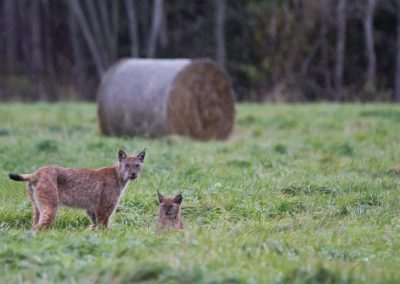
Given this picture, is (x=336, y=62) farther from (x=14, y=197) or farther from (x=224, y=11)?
(x=14, y=197)

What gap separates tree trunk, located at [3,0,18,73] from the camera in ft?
128

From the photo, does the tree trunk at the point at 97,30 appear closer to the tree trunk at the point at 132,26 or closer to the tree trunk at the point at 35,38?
the tree trunk at the point at 132,26

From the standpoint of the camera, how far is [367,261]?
7.07 m

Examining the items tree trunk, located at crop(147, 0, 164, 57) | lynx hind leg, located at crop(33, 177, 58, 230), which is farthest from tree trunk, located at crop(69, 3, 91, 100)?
lynx hind leg, located at crop(33, 177, 58, 230)

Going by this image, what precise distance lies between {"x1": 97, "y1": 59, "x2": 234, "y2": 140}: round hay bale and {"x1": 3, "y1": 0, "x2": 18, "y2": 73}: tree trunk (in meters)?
22.4

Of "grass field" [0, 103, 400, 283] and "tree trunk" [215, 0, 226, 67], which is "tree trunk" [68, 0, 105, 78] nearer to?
"tree trunk" [215, 0, 226, 67]

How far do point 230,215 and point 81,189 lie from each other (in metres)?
1.64

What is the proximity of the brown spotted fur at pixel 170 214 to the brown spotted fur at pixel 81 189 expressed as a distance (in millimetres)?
599

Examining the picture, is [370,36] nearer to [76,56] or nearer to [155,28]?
[155,28]

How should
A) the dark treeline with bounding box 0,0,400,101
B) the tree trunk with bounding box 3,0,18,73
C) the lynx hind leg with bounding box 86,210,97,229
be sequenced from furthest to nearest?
1. the tree trunk with bounding box 3,0,18,73
2. the dark treeline with bounding box 0,0,400,101
3. the lynx hind leg with bounding box 86,210,97,229

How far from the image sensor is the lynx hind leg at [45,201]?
26.8 ft

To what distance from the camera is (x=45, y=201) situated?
8.24 metres

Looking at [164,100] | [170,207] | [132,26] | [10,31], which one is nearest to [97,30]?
[132,26]

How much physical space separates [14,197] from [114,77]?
25.1ft
